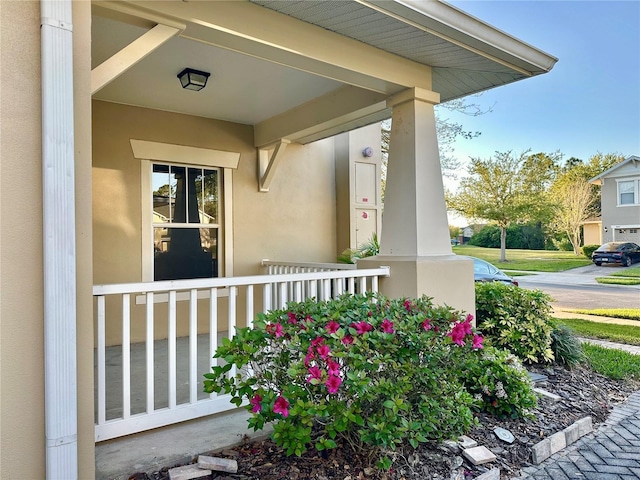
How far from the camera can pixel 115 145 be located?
4875 mm

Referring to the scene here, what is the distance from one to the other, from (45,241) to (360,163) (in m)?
5.15

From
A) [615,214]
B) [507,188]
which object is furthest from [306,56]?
[615,214]

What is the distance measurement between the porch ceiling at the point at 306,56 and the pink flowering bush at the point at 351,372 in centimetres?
206

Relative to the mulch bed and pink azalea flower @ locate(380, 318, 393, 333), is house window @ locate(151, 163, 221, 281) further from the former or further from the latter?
pink azalea flower @ locate(380, 318, 393, 333)

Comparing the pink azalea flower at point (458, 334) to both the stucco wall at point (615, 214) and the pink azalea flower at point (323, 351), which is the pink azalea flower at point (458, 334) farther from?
the stucco wall at point (615, 214)

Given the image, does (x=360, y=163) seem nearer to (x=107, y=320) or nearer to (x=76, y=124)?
(x=107, y=320)

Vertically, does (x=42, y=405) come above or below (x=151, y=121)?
below

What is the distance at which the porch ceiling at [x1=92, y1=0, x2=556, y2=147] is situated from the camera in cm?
292

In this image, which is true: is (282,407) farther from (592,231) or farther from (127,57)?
(592,231)

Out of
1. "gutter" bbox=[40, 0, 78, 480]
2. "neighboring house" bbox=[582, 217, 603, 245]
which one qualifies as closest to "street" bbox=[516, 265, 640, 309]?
"neighboring house" bbox=[582, 217, 603, 245]

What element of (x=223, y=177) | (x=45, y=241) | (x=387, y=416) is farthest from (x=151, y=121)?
(x=387, y=416)

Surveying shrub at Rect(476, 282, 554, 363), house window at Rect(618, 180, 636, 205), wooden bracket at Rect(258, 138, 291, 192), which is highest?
house window at Rect(618, 180, 636, 205)

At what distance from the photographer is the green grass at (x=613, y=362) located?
444cm

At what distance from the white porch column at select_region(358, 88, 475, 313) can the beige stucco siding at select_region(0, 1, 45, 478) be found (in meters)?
2.99
